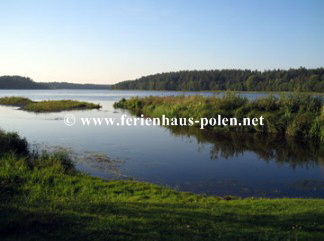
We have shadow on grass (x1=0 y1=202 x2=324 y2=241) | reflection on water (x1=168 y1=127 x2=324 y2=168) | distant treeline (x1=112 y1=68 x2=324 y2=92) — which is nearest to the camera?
shadow on grass (x1=0 y1=202 x2=324 y2=241)

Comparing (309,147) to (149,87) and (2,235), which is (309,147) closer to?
(2,235)

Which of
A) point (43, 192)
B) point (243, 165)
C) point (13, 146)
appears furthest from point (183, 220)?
point (13, 146)

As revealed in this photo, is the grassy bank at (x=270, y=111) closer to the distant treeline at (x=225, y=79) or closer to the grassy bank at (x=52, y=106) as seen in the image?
the grassy bank at (x=52, y=106)

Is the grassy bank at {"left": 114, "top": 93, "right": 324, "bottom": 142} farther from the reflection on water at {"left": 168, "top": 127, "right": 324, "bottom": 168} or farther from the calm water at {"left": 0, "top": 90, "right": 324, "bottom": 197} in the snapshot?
the calm water at {"left": 0, "top": 90, "right": 324, "bottom": 197}

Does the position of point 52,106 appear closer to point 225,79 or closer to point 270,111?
point 270,111

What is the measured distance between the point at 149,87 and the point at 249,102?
110490 mm

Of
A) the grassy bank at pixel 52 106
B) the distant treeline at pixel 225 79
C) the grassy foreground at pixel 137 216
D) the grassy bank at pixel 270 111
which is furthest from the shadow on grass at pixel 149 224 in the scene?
the distant treeline at pixel 225 79

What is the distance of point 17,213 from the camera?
6.04m

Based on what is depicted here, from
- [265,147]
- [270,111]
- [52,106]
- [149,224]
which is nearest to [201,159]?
[265,147]

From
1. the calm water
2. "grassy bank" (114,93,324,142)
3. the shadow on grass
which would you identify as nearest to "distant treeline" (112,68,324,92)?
"grassy bank" (114,93,324,142)

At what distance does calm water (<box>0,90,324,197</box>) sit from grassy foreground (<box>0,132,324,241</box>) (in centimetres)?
214

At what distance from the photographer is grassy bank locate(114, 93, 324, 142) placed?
2131 cm

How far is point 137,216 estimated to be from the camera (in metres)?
6.15

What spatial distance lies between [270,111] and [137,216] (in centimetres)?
2092
